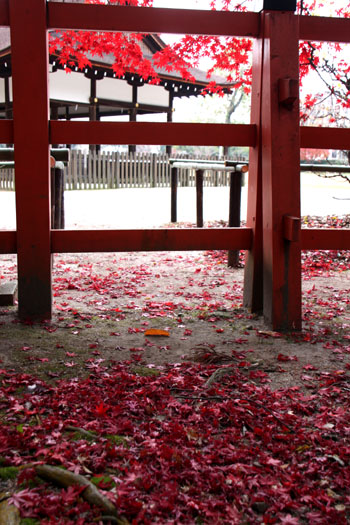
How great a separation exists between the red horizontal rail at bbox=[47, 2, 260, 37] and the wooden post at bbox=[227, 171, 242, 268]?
93.5 inches

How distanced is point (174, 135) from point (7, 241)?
1.27 meters

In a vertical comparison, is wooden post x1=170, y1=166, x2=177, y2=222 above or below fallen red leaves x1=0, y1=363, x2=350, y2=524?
above

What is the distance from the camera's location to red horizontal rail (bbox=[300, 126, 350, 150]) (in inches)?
128

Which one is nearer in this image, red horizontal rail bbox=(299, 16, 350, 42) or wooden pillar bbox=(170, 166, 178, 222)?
red horizontal rail bbox=(299, 16, 350, 42)

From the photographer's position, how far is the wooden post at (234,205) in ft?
17.8

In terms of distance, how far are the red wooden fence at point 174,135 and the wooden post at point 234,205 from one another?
206cm

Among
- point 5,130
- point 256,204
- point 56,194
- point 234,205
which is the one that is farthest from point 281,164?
point 56,194

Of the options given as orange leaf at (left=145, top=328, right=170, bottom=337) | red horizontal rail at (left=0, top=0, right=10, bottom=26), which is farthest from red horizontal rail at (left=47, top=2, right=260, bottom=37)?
orange leaf at (left=145, top=328, right=170, bottom=337)

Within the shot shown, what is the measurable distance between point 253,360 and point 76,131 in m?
1.78

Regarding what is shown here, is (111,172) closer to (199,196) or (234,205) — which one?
(199,196)

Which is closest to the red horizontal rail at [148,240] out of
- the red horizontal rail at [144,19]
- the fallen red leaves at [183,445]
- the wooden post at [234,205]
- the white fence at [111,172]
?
the fallen red leaves at [183,445]

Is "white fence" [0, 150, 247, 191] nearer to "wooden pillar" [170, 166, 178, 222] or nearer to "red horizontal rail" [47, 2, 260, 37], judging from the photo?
"wooden pillar" [170, 166, 178, 222]

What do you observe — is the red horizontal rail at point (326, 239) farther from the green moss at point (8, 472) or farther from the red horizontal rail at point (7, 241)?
the green moss at point (8, 472)

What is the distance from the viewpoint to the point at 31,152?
3.12m
